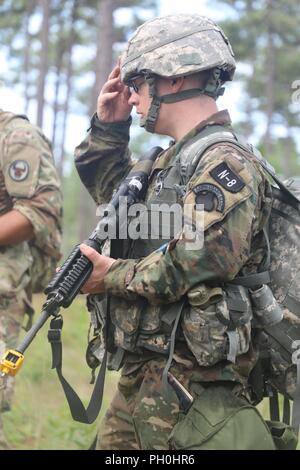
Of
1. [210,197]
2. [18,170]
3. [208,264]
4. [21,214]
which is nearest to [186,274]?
[208,264]

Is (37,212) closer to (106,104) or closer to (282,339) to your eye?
(106,104)

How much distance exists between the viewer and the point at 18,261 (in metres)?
4.12

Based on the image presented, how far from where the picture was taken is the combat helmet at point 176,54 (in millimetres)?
2795

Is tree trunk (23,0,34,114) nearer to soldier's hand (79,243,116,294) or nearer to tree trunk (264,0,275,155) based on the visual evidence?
tree trunk (264,0,275,155)

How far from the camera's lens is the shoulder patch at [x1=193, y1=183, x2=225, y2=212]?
250 centimetres

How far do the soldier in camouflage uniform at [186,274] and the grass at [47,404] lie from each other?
7.93ft

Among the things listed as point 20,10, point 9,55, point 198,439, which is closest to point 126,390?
point 198,439

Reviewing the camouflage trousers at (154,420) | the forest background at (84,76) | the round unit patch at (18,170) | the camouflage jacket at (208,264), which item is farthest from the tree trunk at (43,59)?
the camouflage jacket at (208,264)

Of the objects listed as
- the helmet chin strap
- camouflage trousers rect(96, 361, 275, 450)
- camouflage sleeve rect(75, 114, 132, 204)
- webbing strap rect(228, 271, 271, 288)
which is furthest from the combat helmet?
camouflage trousers rect(96, 361, 275, 450)

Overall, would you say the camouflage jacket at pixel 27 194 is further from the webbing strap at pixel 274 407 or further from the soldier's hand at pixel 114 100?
the webbing strap at pixel 274 407

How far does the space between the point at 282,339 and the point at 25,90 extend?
25696mm

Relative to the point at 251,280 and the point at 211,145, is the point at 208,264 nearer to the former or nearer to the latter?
the point at 251,280

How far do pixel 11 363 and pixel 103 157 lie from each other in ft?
4.01

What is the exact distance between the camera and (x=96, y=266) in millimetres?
2693
